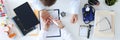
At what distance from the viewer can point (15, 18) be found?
4.46 ft

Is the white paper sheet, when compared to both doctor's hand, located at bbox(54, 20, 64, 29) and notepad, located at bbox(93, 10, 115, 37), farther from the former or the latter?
notepad, located at bbox(93, 10, 115, 37)

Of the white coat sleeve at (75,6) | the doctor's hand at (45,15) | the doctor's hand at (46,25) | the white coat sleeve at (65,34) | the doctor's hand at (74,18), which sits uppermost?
the white coat sleeve at (75,6)

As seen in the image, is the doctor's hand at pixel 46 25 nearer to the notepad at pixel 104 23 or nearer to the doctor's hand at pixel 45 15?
the doctor's hand at pixel 45 15

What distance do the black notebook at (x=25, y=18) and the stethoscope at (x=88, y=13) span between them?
259 mm

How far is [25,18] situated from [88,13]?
1.12ft

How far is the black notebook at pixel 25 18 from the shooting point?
136 centimetres

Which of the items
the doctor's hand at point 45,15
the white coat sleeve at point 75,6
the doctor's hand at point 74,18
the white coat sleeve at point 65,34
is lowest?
the white coat sleeve at point 65,34

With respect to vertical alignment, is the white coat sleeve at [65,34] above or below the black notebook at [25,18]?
below

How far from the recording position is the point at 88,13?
4.54 ft

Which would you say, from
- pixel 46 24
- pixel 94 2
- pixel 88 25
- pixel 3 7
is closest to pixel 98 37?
pixel 88 25

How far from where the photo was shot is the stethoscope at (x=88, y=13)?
4.50 feet

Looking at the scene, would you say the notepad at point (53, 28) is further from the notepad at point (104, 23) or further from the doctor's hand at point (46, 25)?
the notepad at point (104, 23)

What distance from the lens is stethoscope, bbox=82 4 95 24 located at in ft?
4.50

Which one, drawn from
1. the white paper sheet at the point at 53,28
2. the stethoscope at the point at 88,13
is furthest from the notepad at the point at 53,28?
the stethoscope at the point at 88,13
